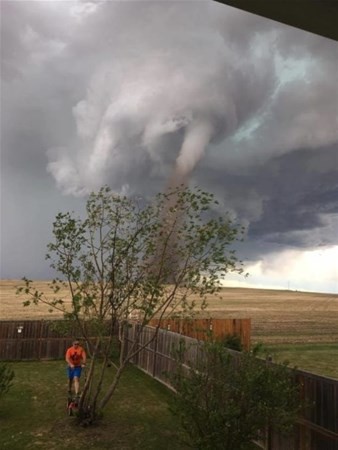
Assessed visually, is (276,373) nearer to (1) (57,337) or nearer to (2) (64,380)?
(2) (64,380)

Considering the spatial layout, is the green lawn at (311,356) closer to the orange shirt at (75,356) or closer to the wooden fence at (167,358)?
the wooden fence at (167,358)

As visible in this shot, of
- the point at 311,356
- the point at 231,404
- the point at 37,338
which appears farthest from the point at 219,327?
the point at 231,404

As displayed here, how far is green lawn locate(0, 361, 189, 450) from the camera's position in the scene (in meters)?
10.1

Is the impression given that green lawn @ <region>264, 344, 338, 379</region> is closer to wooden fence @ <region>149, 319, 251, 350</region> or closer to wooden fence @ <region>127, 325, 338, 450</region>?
wooden fence @ <region>149, 319, 251, 350</region>

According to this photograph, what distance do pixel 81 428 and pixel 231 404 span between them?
213 inches

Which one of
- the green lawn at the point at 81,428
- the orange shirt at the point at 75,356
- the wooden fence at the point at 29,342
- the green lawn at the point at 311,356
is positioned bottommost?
the green lawn at the point at 81,428

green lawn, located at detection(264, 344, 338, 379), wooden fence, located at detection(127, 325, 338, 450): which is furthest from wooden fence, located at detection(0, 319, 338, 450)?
green lawn, located at detection(264, 344, 338, 379)

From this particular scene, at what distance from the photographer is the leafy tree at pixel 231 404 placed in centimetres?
736

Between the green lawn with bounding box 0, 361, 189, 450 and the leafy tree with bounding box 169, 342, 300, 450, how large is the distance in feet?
4.16

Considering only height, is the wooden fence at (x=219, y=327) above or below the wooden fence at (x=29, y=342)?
above

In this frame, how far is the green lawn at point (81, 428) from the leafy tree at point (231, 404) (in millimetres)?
1268

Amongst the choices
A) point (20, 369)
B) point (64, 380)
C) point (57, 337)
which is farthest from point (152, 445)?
point (57, 337)

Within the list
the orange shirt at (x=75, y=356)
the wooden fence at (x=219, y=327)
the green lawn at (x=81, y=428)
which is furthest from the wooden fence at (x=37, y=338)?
the orange shirt at (x=75, y=356)

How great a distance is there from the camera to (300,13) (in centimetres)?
498
